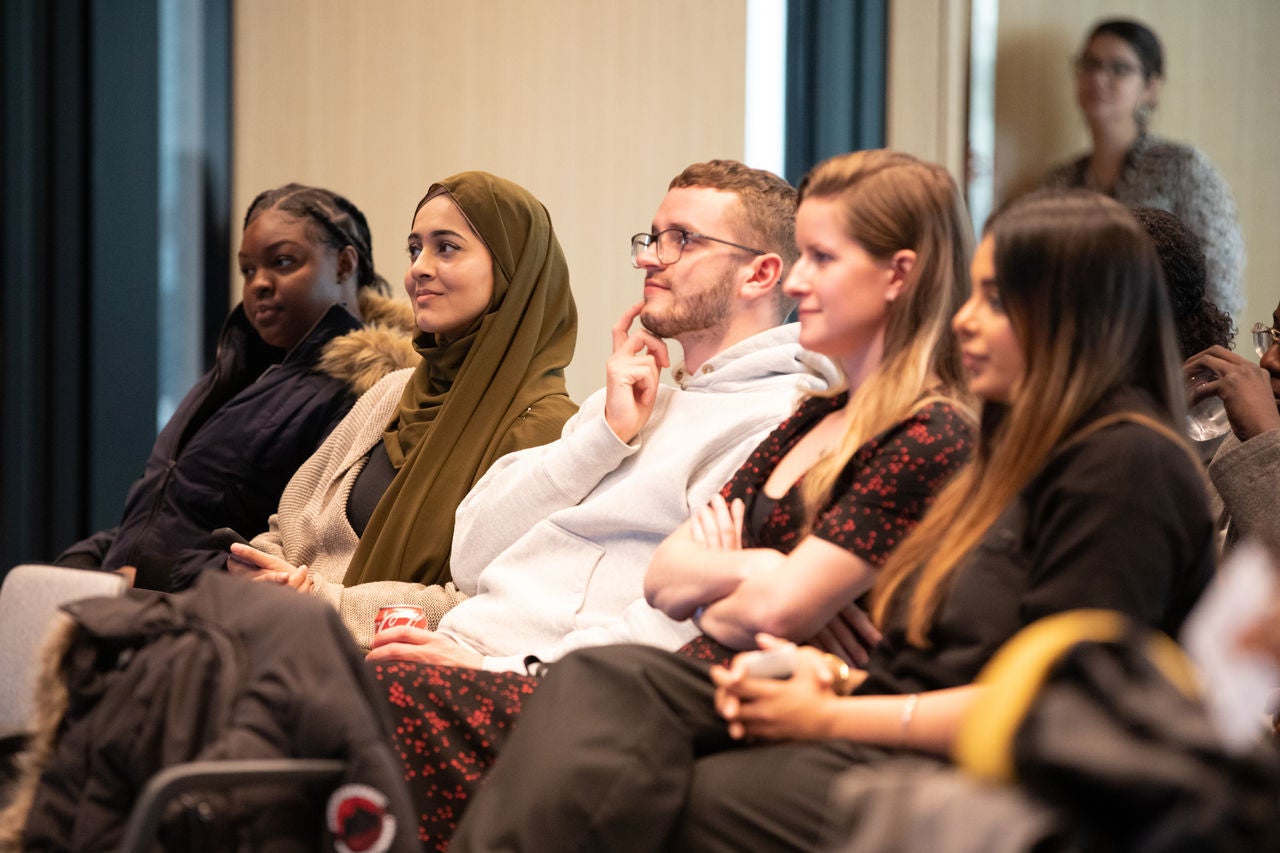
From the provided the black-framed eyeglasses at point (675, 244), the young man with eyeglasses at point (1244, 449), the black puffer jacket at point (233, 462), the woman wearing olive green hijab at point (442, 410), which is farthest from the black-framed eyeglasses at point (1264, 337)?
the black puffer jacket at point (233, 462)

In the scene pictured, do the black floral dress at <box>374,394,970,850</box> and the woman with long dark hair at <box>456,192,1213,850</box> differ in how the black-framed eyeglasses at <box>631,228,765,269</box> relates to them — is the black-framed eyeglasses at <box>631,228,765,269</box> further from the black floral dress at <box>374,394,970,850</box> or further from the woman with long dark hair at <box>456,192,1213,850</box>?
the woman with long dark hair at <box>456,192,1213,850</box>

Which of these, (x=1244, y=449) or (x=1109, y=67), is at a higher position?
(x=1109, y=67)

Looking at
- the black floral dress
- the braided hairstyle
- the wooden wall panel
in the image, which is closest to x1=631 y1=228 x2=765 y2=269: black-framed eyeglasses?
the black floral dress

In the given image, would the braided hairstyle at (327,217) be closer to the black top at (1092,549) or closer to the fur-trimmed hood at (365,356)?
the fur-trimmed hood at (365,356)

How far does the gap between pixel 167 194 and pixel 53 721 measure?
282cm

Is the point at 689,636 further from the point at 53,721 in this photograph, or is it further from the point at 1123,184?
the point at 1123,184

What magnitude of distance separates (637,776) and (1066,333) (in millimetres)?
677

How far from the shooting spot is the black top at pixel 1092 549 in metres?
1.34

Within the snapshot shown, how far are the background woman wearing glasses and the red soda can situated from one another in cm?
212

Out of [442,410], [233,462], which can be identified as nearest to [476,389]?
[442,410]

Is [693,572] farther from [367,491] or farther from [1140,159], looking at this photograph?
[1140,159]

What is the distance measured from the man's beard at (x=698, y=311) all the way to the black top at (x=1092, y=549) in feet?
3.30

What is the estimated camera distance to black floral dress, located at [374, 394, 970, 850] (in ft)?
5.63

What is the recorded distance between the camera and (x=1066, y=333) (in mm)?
1452
